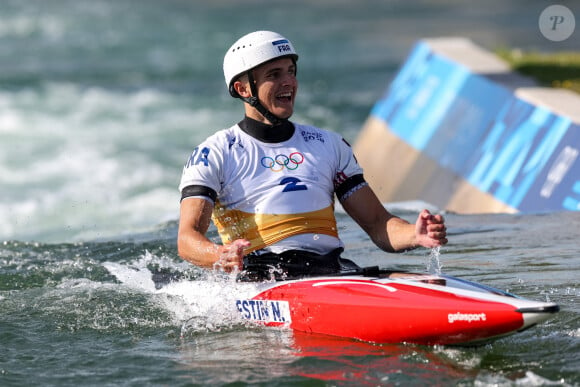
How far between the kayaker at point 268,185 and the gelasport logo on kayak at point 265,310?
157mm

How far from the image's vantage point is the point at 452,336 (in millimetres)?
5254

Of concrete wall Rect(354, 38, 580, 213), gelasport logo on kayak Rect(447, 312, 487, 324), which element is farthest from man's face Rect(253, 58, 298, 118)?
concrete wall Rect(354, 38, 580, 213)

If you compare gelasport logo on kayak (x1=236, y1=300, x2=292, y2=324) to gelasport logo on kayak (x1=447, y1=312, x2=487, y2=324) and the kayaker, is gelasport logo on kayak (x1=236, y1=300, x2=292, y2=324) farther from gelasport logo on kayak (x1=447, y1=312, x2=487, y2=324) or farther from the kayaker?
gelasport logo on kayak (x1=447, y1=312, x2=487, y2=324)

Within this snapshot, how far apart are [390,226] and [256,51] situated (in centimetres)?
117

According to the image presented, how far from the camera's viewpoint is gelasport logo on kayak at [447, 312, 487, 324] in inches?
200

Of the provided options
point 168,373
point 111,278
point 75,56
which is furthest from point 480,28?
point 168,373

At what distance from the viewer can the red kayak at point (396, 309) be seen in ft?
16.7

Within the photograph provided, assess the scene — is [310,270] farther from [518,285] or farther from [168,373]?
[518,285]

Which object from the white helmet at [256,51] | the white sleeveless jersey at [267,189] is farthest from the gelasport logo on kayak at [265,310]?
the white helmet at [256,51]

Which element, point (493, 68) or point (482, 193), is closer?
point (482, 193)

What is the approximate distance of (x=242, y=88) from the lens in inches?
242

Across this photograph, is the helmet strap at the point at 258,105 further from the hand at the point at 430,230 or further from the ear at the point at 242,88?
the hand at the point at 430,230

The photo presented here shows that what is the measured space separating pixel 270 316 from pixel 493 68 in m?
8.71

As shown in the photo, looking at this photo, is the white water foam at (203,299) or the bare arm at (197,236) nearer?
the bare arm at (197,236)
